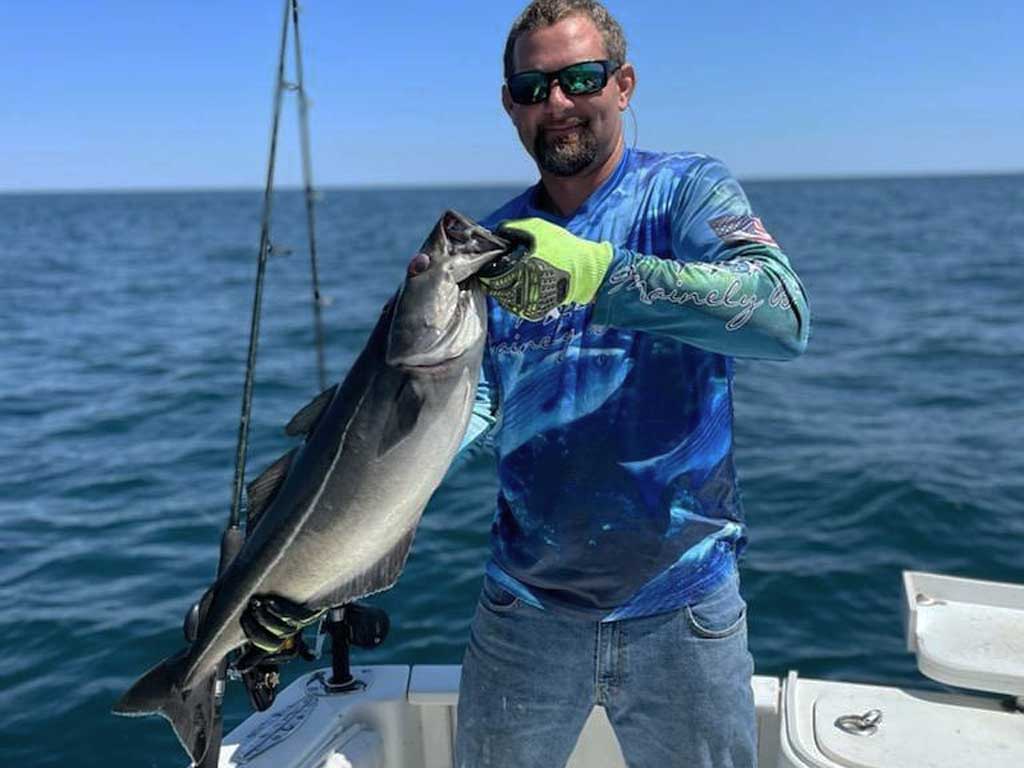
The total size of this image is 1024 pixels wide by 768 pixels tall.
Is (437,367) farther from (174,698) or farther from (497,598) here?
(174,698)

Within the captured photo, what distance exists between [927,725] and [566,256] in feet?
8.70

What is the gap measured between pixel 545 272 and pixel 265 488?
115 centimetres

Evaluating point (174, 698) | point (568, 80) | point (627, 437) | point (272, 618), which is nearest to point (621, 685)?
point (627, 437)

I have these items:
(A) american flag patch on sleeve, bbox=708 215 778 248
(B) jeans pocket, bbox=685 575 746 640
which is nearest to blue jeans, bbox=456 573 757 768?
(B) jeans pocket, bbox=685 575 746 640

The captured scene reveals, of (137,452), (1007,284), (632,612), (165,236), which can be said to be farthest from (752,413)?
(165,236)

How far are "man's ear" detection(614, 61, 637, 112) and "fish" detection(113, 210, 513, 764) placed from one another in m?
0.96

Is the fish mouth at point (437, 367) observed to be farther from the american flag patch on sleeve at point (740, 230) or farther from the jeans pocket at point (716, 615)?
the jeans pocket at point (716, 615)

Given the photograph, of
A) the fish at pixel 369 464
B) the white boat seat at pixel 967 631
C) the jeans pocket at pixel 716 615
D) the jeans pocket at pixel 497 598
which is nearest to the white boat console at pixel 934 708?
the white boat seat at pixel 967 631

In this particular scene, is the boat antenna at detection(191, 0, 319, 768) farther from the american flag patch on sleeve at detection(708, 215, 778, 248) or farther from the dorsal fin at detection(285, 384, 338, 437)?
the american flag patch on sleeve at detection(708, 215, 778, 248)

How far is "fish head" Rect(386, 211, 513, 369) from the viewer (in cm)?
271

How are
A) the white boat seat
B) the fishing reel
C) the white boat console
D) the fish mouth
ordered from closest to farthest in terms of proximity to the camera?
the fish mouth → the fishing reel → the white boat console → the white boat seat

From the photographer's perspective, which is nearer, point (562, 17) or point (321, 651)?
point (562, 17)

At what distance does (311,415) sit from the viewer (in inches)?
119

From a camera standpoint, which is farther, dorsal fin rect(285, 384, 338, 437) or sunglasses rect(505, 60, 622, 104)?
sunglasses rect(505, 60, 622, 104)
